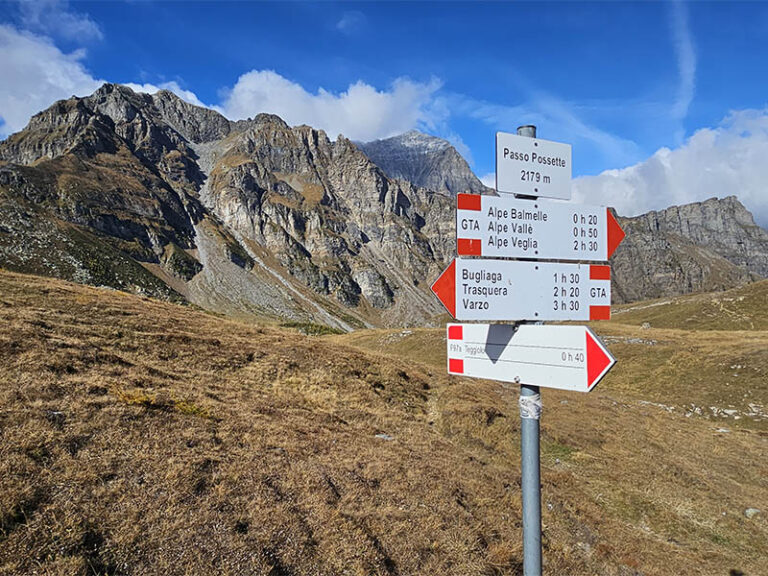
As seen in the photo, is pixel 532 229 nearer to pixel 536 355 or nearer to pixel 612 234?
pixel 612 234

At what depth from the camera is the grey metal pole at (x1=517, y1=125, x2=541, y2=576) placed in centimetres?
399

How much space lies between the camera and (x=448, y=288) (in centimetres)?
468

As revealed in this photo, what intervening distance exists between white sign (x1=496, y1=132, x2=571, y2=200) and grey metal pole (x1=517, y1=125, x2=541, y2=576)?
2304 millimetres

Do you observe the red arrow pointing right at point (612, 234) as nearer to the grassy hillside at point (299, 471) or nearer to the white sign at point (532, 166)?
the white sign at point (532, 166)

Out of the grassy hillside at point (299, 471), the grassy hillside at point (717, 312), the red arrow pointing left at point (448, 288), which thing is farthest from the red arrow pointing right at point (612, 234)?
the grassy hillside at point (717, 312)

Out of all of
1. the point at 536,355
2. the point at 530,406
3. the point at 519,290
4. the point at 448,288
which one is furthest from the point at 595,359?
the point at 448,288

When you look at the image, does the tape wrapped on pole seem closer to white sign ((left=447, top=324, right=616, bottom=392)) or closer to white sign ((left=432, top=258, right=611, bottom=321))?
white sign ((left=447, top=324, right=616, bottom=392))

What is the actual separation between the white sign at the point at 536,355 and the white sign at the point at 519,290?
10.1 inches

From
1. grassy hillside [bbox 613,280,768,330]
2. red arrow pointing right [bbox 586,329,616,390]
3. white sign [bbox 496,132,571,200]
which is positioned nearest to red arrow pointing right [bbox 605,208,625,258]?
white sign [bbox 496,132,571,200]

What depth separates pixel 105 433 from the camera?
8.52m

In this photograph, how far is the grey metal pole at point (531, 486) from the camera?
13.1 ft

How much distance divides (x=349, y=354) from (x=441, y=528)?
1724cm

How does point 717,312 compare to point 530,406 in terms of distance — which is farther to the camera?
point 717,312

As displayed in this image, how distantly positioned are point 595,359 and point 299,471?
23.2ft
